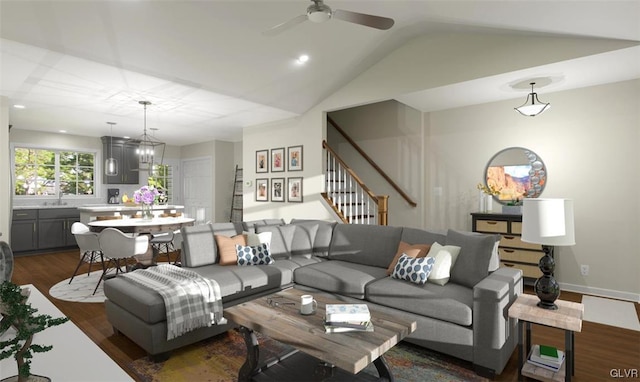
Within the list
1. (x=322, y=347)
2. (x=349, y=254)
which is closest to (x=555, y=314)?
(x=322, y=347)

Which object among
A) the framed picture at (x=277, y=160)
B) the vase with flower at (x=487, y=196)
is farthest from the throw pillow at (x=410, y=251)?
the framed picture at (x=277, y=160)

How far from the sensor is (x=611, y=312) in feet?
12.2

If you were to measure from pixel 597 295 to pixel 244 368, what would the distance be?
451cm

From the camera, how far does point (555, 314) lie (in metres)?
2.29

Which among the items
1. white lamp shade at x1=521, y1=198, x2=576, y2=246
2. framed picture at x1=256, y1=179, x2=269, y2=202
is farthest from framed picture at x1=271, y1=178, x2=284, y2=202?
white lamp shade at x1=521, y1=198, x2=576, y2=246

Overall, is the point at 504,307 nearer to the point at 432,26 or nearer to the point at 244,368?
the point at 244,368

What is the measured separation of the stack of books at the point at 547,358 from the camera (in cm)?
236

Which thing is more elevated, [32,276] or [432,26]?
[432,26]

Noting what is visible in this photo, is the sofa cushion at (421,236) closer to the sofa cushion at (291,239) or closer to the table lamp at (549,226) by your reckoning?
the table lamp at (549,226)

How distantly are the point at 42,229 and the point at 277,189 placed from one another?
483 centimetres

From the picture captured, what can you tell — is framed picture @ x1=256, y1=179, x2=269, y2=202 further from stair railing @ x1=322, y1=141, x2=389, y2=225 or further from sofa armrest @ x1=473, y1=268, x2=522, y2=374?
sofa armrest @ x1=473, y1=268, x2=522, y2=374

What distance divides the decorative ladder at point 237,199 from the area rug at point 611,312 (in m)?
7.21

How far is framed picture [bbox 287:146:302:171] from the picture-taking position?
610cm

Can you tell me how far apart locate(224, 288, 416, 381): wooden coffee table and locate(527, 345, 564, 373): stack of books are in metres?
1.01
